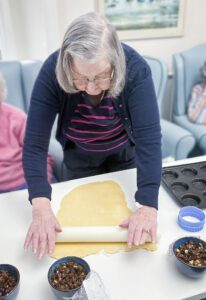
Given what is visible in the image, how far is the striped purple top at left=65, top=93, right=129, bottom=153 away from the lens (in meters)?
1.15

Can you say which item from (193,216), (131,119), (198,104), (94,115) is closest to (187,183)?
(193,216)

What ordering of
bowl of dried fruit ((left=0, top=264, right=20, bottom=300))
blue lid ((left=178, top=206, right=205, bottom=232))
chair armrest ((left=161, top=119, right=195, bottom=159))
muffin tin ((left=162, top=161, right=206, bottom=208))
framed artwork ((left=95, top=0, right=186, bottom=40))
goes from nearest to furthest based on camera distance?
bowl of dried fruit ((left=0, top=264, right=20, bottom=300))
blue lid ((left=178, top=206, right=205, bottom=232))
muffin tin ((left=162, top=161, right=206, bottom=208))
chair armrest ((left=161, top=119, right=195, bottom=159))
framed artwork ((left=95, top=0, right=186, bottom=40))

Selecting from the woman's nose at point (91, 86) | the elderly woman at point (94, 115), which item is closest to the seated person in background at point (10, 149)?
the elderly woman at point (94, 115)

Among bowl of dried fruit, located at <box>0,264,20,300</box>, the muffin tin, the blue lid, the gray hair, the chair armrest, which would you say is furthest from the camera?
the chair armrest

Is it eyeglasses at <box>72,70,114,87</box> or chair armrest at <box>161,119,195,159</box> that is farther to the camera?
chair armrest at <box>161,119,195,159</box>

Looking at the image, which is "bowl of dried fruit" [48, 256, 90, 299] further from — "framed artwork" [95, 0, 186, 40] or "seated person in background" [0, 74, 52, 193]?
"framed artwork" [95, 0, 186, 40]

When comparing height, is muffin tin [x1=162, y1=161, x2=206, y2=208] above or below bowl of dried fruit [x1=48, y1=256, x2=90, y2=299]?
below

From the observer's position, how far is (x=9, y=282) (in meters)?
0.75

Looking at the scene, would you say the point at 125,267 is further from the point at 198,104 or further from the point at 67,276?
the point at 198,104

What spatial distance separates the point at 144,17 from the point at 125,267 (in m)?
2.02

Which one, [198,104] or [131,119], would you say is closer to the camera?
[131,119]

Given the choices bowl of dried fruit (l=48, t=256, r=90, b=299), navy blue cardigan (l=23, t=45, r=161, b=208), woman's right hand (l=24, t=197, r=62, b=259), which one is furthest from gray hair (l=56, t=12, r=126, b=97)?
bowl of dried fruit (l=48, t=256, r=90, b=299)

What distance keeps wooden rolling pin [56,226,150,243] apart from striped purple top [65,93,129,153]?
0.42 m

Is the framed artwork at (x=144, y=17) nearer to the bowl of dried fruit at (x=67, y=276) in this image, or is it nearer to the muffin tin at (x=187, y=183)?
the muffin tin at (x=187, y=183)
